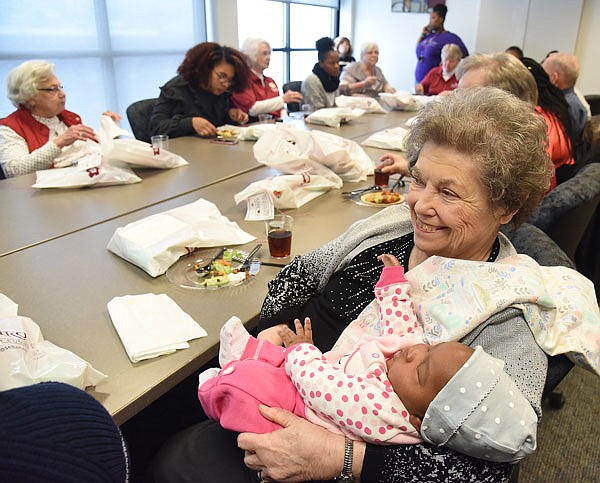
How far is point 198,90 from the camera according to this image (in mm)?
3697

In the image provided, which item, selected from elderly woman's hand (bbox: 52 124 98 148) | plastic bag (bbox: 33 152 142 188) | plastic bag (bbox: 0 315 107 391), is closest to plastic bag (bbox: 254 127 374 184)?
plastic bag (bbox: 33 152 142 188)

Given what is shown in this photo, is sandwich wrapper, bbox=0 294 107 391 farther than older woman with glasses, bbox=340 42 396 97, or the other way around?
older woman with glasses, bbox=340 42 396 97

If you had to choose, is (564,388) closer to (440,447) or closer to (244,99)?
(440,447)

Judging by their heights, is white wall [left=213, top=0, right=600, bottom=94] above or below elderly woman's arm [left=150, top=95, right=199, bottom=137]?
above

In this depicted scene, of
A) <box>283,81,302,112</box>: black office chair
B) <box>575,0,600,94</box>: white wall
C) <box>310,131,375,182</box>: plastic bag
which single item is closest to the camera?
<box>310,131,375,182</box>: plastic bag

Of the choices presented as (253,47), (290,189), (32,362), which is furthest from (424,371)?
(253,47)

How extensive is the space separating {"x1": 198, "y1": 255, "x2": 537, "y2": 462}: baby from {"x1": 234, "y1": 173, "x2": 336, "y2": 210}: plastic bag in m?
0.90

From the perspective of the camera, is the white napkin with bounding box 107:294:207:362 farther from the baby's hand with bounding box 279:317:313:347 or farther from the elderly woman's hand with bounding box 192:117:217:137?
the elderly woman's hand with bounding box 192:117:217:137

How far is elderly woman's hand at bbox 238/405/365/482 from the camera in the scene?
0.98 meters

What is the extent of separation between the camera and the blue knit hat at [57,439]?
0.51 metres

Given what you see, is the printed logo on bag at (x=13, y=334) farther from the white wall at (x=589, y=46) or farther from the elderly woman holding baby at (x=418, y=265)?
the white wall at (x=589, y=46)

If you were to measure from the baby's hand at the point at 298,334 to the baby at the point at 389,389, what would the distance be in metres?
0.16

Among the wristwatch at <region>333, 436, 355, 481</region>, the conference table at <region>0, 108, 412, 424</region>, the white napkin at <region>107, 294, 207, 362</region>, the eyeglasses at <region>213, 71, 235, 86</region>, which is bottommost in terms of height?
the wristwatch at <region>333, 436, 355, 481</region>

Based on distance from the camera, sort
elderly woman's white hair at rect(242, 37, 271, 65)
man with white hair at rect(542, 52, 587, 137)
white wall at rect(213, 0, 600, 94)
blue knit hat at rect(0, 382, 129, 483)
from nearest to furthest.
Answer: blue knit hat at rect(0, 382, 129, 483)
man with white hair at rect(542, 52, 587, 137)
elderly woman's white hair at rect(242, 37, 271, 65)
white wall at rect(213, 0, 600, 94)
